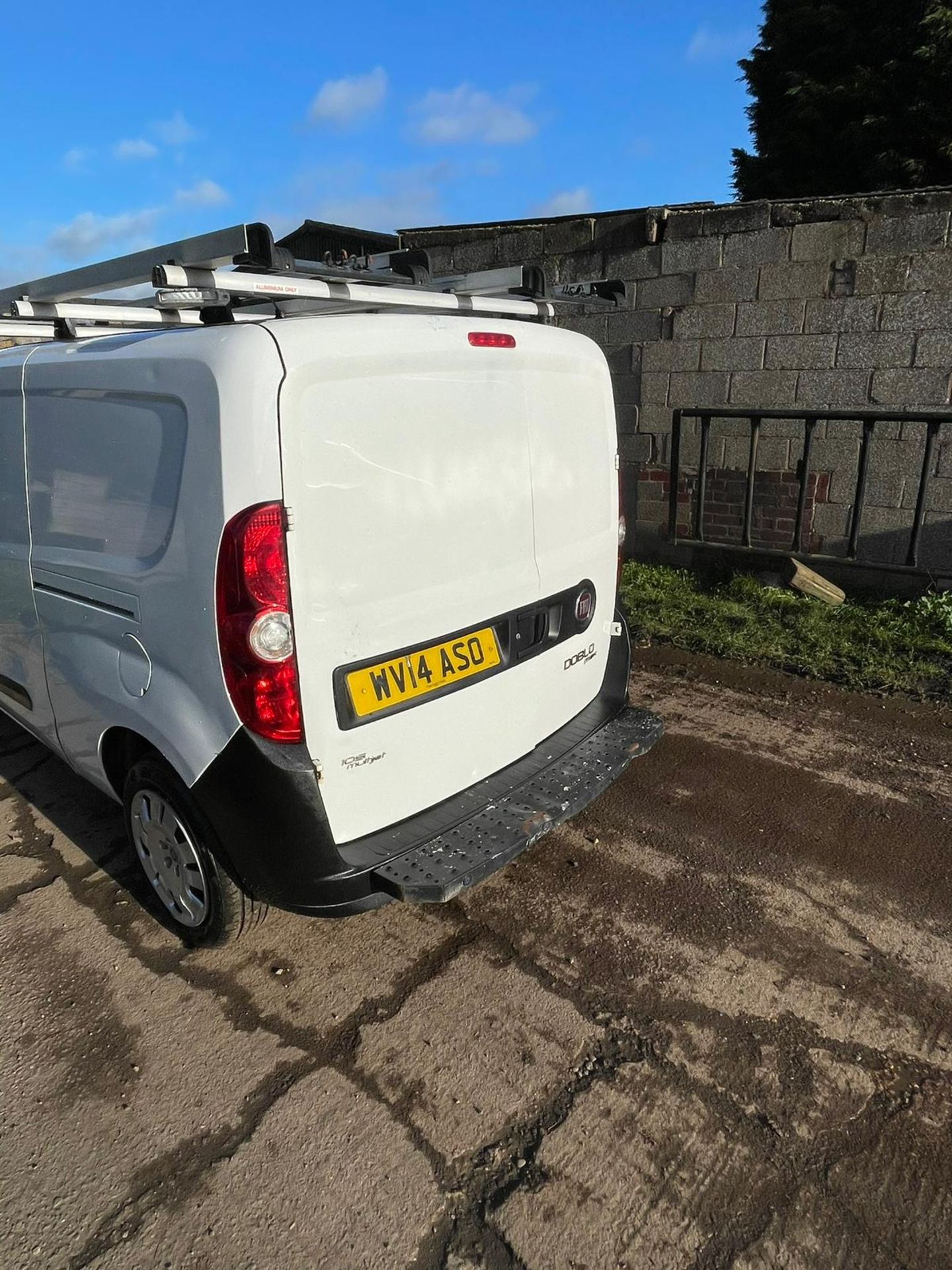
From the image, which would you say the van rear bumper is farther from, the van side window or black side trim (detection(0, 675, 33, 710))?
black side trim (detection(0, 675, 33, 710))

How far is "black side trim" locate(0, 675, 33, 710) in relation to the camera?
11.0 feet

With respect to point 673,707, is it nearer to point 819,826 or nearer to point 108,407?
point 819,826

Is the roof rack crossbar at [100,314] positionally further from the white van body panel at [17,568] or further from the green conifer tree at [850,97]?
the green conifer tree at [850,97]

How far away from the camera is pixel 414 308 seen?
110 inches

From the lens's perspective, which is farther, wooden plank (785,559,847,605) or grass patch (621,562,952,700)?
wooden plank (785,559,847,605)

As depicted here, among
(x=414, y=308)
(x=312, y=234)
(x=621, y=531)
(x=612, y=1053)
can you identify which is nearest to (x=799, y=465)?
(x=621, y=531)

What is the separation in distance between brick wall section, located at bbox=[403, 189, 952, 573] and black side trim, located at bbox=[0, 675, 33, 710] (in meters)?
5.14

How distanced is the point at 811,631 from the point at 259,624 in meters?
4.28

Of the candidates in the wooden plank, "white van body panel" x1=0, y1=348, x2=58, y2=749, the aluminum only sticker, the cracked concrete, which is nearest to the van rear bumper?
the cracked concrete

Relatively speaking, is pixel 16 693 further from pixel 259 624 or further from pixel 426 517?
pixel 426 517

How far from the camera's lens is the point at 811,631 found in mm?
5387

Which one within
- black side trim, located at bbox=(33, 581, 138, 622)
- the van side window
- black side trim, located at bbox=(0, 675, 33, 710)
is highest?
the van side window

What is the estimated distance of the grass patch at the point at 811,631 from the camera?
15.8 ft

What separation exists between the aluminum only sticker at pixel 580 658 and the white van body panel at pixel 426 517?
0.07ft
